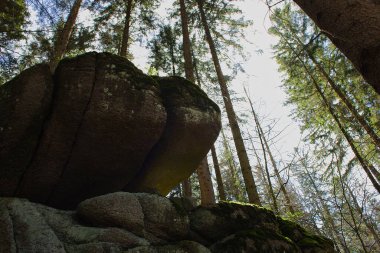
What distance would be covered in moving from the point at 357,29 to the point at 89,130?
4950 millimetres

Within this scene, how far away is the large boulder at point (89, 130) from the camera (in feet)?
18.0

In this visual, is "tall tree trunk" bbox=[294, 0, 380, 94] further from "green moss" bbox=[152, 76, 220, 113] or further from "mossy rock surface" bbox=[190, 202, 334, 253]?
"green moss" bbox=[152, 76, 220, 113]

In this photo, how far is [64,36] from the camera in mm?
9977

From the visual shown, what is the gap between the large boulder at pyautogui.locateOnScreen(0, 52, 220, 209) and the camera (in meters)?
5.49

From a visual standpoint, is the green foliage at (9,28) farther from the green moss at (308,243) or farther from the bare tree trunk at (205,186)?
the green moss at (308,243)

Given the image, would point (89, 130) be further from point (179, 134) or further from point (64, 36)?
point (64, 36)

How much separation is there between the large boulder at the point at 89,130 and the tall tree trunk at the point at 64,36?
316cm

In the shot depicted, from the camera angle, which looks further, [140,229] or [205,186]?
[205,186]

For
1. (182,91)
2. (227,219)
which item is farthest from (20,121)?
(227,219)

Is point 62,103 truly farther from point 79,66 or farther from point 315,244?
point 315,244

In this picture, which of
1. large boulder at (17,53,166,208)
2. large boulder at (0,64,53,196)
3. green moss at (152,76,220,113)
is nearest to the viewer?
large boulder at (0,64,53,196)

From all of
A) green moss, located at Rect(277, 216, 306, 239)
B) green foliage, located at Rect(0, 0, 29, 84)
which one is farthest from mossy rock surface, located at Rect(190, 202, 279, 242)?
green foliage, located at Rect(0, 0, 29, 84)

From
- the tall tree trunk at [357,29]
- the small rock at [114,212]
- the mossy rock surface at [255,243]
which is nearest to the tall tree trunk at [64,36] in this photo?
the small rock at [114,212]

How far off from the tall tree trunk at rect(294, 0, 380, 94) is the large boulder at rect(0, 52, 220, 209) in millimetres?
4326
